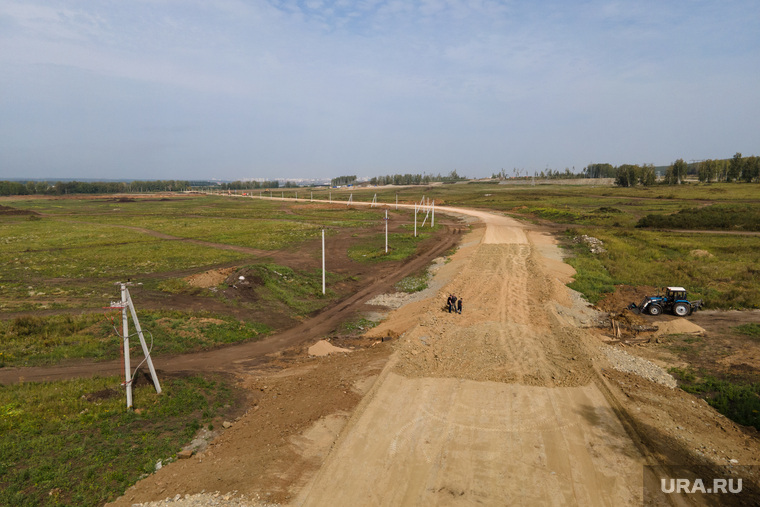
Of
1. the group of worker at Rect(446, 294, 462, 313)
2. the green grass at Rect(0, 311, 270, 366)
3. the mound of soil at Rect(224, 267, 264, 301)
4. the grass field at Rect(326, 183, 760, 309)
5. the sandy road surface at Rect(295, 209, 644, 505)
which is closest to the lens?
the sandy road surface at Rect(295, 209, 644, 505)

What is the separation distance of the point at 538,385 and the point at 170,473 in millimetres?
12913

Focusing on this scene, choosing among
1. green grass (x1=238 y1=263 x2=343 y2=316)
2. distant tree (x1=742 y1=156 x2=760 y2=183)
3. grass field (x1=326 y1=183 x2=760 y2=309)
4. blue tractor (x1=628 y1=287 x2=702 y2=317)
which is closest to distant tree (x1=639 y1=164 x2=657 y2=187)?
distant tree (x1=742 y1=156 x2=760 y2=183)

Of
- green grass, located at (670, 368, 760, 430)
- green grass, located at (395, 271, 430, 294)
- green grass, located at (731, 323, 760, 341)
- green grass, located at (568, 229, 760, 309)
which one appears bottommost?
green grass, located at (395, 271, 430, 294)

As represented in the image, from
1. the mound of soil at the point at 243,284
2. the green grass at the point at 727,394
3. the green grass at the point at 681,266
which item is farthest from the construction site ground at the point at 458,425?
the green grass at the point at 681,266

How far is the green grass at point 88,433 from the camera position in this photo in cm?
998

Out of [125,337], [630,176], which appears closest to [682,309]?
[125,337]

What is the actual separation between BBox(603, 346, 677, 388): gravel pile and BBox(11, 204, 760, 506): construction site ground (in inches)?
3.6

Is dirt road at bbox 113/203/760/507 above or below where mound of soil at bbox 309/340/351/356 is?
above

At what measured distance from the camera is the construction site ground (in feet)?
33.4

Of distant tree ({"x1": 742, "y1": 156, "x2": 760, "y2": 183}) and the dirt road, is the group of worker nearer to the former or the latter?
the dirt road

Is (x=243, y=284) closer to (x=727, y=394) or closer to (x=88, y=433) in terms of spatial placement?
(x=88, y=433)

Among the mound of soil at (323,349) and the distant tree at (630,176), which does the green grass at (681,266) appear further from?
the distant tree at (630,176)

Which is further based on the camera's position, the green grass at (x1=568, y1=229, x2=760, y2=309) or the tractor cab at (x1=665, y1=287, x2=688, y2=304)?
the green grass at (x1=568, y1=229, x2=760, y2=309)

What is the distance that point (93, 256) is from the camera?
4378 cm
